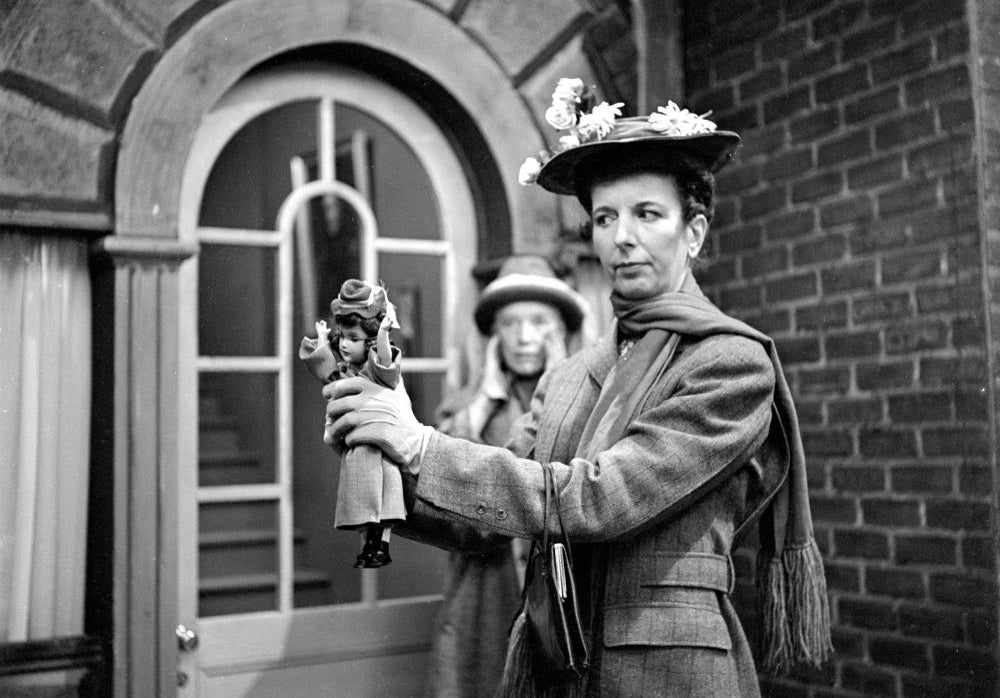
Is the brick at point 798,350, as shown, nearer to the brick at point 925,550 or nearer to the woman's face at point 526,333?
the brick at point 925,550

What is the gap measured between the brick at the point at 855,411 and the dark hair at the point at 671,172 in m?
1.24

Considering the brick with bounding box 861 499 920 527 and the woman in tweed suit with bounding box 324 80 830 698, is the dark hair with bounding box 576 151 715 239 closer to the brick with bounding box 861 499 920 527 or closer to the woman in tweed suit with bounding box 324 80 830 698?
the woman in tweed suit with bounding box 324 80 830 698

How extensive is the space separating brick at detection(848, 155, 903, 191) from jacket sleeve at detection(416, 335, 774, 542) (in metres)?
1.40

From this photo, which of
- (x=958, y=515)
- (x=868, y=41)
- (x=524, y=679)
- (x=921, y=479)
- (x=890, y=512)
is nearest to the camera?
(x=524, y=679)

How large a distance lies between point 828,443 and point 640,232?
5.06 ft

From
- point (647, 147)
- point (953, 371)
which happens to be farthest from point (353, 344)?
point (953, 371)

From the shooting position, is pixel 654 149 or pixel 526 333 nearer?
pixel 654 149

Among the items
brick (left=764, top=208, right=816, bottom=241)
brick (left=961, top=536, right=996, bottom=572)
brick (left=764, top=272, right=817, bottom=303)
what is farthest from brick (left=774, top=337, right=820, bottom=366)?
brick (left=961, top=536, right=996, bottom=572)

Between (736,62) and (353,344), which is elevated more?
(736,62)

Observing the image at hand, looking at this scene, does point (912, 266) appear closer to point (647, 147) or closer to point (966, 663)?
Answer: point (966, 663)

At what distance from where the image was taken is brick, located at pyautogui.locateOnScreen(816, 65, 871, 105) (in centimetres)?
340

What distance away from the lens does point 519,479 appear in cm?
199

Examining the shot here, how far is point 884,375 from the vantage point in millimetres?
3295

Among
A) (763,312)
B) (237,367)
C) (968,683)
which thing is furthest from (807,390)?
(237,367)
